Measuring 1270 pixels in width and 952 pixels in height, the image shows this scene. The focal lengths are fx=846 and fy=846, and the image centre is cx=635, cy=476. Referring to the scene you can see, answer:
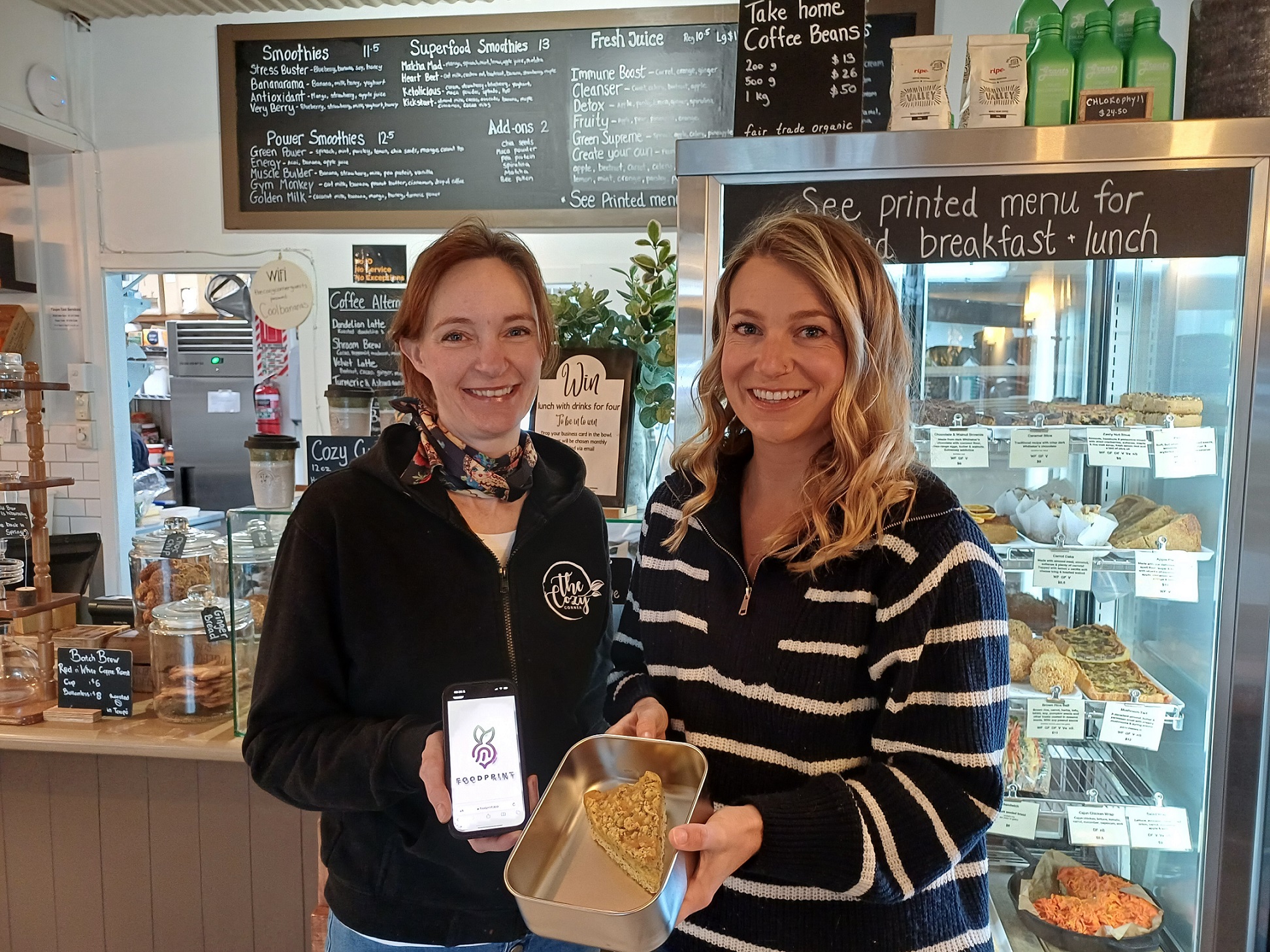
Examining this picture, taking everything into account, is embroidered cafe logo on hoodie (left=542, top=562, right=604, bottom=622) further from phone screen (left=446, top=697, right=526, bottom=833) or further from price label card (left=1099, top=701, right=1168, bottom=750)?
price label card (left=1099, top=701, right=1168, bottom=750)

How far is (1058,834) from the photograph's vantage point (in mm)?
2152

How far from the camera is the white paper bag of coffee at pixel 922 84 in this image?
178 centimetres

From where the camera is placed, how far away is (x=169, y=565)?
2146 mm

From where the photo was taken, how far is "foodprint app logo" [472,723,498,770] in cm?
114

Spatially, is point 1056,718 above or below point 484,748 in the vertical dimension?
below

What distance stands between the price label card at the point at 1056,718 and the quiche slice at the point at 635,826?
3.93 feet

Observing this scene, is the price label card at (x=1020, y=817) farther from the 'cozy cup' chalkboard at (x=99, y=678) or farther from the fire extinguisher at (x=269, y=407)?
the fire extinguisher at (x=269, y=407)

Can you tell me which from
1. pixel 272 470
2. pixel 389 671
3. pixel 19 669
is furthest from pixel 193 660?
pixel 389 671

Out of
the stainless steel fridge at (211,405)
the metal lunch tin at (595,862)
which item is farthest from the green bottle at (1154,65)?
the stainless steel fridge at (211,405)

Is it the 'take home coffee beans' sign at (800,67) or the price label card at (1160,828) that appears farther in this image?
the price label card at (1160,828)

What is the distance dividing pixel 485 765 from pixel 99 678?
5.21ft

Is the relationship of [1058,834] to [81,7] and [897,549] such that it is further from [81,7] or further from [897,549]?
[81,7]

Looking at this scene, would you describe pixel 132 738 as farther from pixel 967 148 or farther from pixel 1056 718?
pixel 967 148

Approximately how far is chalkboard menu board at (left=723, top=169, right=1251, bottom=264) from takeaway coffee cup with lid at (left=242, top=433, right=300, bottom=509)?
1059 millimetres
